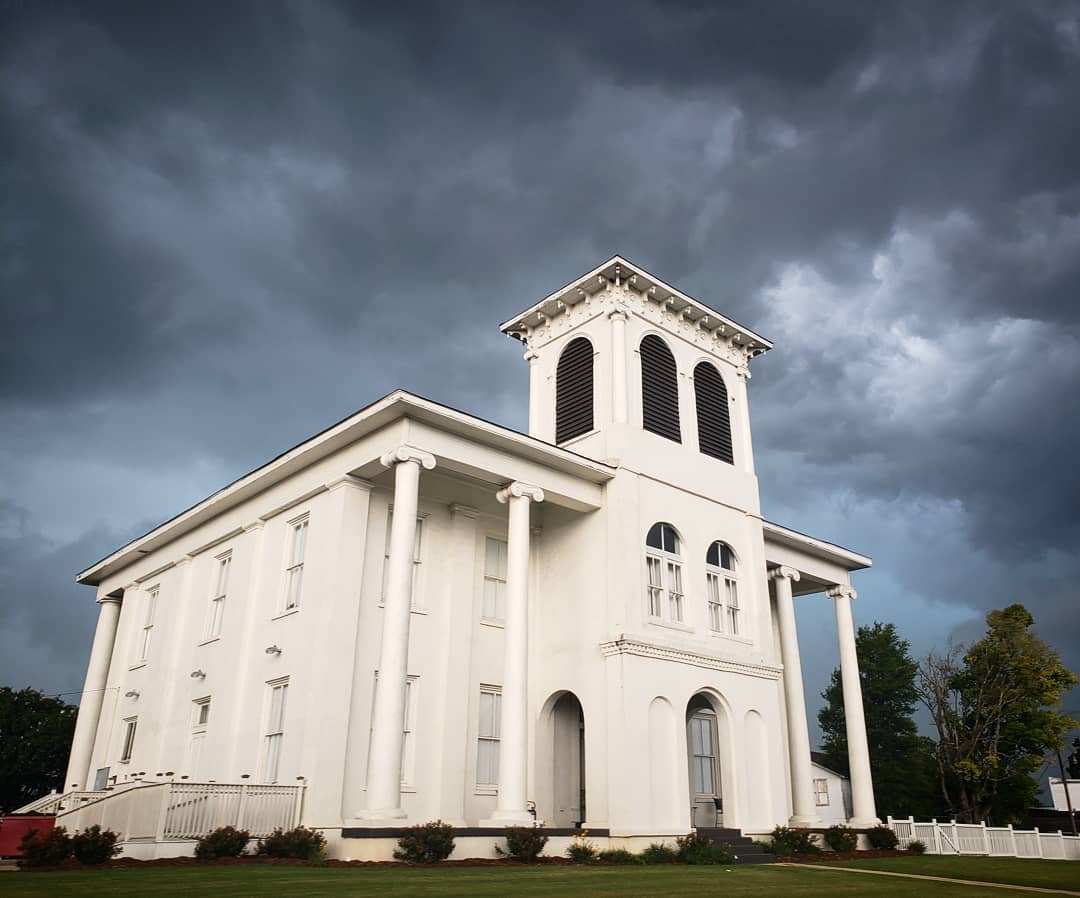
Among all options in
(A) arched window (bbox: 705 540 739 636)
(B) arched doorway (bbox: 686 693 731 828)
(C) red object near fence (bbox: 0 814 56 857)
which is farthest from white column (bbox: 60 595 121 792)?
(A) arched window (bbox: 705 540 739 636)

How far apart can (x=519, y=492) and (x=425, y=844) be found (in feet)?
29.1

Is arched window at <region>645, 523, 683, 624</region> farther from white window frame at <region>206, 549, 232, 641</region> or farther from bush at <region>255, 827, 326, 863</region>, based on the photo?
white window frame at <region>206, 549, 232, 641</region>

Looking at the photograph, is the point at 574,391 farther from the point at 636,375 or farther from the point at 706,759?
the point at 706,759

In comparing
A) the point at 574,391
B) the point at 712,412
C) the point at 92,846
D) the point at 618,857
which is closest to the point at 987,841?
the point at 618,857

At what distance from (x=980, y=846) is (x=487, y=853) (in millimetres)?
17375

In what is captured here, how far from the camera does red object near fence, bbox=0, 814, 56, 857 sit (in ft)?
56.5

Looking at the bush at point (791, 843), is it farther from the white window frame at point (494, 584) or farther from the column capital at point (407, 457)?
the column capital at point (407, 457)

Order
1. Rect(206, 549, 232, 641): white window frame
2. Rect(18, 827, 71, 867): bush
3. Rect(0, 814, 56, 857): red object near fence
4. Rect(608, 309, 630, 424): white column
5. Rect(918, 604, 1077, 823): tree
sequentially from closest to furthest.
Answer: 1. Rect(18, 827, 71, 867): bush
2. Rect(0, 814, 56, 857): red object near fence
3. Rect(608, 309, 630, 424): white column
4. Rect(206, 549, 232, 641): white window frame
5. Rect(918, 604, 1077, 823): tree

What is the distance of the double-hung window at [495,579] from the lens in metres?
25.0

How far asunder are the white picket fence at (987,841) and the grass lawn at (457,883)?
12346 millimetres

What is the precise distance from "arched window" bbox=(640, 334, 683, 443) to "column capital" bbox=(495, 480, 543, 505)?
17.1 feet

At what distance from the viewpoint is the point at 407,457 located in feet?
67.5

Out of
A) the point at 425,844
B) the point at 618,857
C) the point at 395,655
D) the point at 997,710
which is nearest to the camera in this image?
the point at 425,844

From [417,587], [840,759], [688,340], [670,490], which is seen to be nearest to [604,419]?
[670,490]
